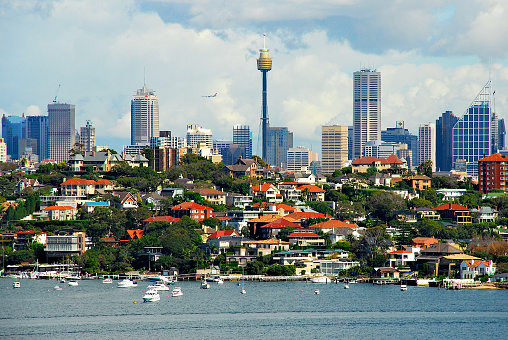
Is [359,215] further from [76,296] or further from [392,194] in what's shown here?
[76,296]

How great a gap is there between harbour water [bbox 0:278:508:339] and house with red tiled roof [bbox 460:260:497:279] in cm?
501

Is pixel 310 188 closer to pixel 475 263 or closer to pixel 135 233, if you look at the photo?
pixel 135 233

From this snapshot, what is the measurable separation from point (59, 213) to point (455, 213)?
42.5 meters

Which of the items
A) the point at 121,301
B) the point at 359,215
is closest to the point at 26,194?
the point at 359,215

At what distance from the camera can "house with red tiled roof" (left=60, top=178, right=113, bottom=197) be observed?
114438 mm

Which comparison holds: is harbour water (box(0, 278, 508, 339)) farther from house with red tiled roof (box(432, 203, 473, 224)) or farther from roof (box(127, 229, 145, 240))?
house with red tiled roof (box(432, 203, 473, 224))

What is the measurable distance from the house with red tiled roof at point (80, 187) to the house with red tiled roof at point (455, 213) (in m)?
38.2

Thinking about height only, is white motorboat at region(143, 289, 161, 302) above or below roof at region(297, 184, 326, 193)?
below

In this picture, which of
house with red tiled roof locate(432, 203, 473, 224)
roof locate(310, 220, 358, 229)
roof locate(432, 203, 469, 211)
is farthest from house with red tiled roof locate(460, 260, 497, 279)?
roof locate(432, 203, 469, 211)

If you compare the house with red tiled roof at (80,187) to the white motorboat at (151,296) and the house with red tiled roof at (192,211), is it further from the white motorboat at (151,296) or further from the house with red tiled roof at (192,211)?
the white motorboat at (151,296)

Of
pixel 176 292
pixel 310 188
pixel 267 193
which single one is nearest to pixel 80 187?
pixel 267 193

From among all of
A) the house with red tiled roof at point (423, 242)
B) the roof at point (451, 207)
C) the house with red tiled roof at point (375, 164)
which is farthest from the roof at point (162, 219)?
the house with red tiled roof at point (375, 164)

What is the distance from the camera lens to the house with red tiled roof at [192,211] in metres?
105

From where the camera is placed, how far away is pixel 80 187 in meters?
115
